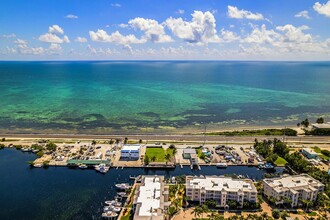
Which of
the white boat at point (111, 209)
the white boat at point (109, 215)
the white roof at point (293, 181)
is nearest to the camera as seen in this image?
the white boat at point (109, 215)

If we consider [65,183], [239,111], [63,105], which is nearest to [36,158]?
[65,183]

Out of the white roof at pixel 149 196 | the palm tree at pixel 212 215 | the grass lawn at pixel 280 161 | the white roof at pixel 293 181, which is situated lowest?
the palm tree at pixel 212 215

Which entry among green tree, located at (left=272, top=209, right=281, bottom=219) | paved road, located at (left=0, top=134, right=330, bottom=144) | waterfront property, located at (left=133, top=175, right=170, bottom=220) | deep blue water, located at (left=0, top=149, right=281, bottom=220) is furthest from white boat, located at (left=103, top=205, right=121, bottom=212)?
paved road, located at (left=0, top=134, right=330, bottom=144)

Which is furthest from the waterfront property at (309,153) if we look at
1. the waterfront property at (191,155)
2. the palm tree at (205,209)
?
the palm tree at (205,209)

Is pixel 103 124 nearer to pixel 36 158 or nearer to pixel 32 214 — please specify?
pixel 36 158

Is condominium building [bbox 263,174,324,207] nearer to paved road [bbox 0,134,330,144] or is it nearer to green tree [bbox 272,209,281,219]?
green tree [bbox 272,209,281,219]

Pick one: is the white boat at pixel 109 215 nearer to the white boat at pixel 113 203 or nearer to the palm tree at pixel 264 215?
the white boat at pixel 113 203
